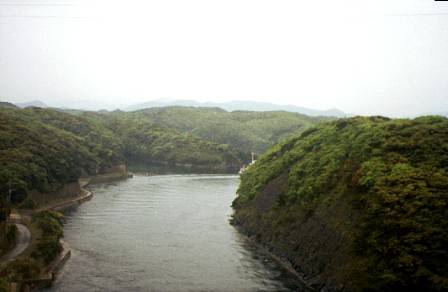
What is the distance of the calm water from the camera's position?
4575 centimetres

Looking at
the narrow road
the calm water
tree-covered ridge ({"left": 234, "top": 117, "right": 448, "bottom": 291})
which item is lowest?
the calm water

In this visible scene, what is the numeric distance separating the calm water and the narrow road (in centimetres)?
472

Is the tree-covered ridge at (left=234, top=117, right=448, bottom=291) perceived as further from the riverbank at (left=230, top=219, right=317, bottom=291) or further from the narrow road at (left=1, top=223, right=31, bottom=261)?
the narrow road at (left=1, top=223, right=31, bottom=261)

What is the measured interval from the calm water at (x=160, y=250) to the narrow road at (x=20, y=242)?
186 inches

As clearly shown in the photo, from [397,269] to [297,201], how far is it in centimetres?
2524

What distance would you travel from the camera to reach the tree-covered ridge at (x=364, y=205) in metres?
35.7

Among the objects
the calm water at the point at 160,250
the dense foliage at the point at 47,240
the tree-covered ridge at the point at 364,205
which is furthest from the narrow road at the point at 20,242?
the tree-covered ridge at the point at 364,205

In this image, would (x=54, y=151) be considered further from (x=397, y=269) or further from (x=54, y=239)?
(x=397, y=269)

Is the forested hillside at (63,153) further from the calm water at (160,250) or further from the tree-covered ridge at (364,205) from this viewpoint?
the tree-covered ridge at (364,205)

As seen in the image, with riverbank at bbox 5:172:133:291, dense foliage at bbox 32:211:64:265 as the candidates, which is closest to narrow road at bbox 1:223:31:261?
riverbank at bbox 5:172:133:291

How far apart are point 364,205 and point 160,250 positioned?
84.2ft

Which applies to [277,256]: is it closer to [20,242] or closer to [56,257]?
[56,257]

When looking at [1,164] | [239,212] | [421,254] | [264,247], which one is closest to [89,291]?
[264,247]

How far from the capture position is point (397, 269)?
115 feet
